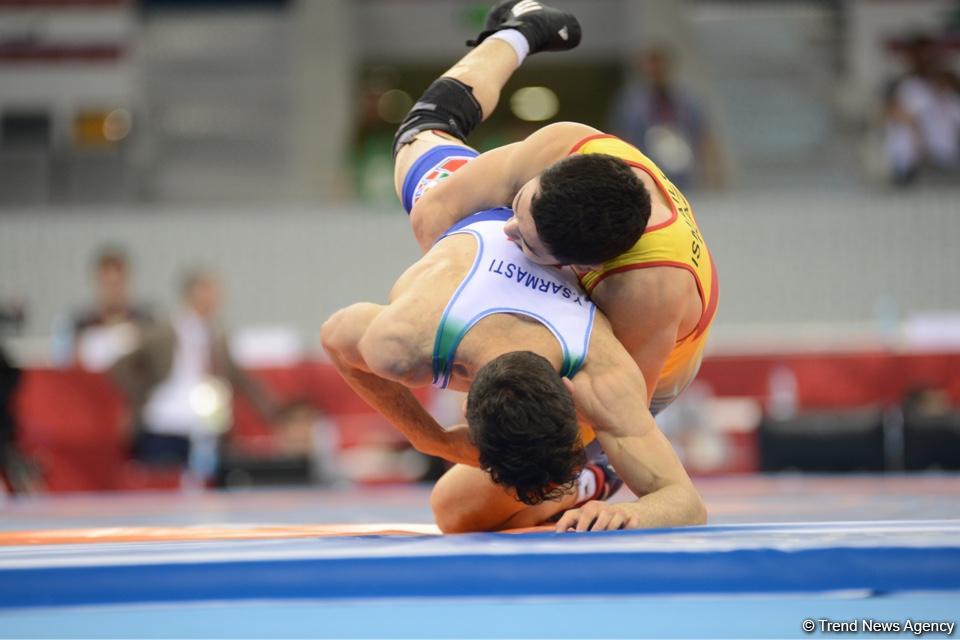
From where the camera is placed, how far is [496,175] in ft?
9.05

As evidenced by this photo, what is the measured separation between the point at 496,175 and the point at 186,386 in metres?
3.84

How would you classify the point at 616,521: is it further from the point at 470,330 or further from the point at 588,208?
the point at 588,208

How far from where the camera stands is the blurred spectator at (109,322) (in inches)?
250

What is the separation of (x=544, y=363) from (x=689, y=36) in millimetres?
9045

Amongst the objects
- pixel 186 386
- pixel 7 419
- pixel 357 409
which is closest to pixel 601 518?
pixel 7 419

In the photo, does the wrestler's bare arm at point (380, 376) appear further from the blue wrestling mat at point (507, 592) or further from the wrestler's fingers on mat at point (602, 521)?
the blue wrestling mat at point (507, 592)

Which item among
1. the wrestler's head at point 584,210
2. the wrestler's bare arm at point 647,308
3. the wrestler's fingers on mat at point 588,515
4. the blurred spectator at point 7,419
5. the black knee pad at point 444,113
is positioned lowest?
the blurred spectator at point 7,419


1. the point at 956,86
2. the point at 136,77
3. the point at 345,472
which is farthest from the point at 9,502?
the point at 956,86

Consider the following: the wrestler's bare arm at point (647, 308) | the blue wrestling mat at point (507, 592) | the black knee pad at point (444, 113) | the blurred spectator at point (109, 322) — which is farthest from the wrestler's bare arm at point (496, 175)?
the blurred spectator at point (109, 322)

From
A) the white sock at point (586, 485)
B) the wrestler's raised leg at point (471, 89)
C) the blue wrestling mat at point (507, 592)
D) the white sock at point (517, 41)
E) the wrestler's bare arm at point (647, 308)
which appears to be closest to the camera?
A: the blue wrestling mat at point (507, 592)

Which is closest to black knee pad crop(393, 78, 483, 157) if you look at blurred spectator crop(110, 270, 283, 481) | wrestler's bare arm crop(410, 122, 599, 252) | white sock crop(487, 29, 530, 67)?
white sock crop(487, 29, 530, 67)

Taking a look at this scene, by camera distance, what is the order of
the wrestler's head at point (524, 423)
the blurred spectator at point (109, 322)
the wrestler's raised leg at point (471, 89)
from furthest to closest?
the blurred spectator at point (109, 322)
the wrestler's raised leg at point (471, 89)
the wrestler's head at point (524, 423)

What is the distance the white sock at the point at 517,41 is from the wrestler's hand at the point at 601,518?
4.89ft

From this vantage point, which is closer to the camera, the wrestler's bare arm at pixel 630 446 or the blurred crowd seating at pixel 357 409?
the wrestler's bare arm at pixel 630 446
